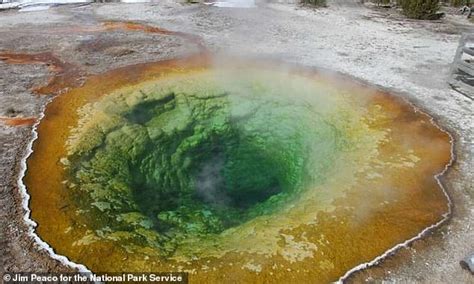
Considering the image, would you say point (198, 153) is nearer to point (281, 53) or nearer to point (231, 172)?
point (231, 172)

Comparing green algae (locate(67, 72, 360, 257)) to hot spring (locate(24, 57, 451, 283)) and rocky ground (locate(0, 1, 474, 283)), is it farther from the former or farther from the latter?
rocky ground (locate(0, 1, 474, 283))

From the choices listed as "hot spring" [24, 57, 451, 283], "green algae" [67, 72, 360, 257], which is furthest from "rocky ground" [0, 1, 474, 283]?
"green algae" [67, 72, 360, 257]

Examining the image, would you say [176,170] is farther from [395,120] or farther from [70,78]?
[395,120]

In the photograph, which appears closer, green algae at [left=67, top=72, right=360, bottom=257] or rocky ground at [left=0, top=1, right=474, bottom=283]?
rocky ground at [left=0, top=1, right=474, bottom=283]

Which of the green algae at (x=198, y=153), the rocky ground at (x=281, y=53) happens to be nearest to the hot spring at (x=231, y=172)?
the green algae at (x=198, y=153)

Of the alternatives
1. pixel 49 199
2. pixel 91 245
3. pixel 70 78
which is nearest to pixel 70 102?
pixel 70 78

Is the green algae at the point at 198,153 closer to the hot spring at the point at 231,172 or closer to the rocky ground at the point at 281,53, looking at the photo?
the hot spring at the point at 231,172
